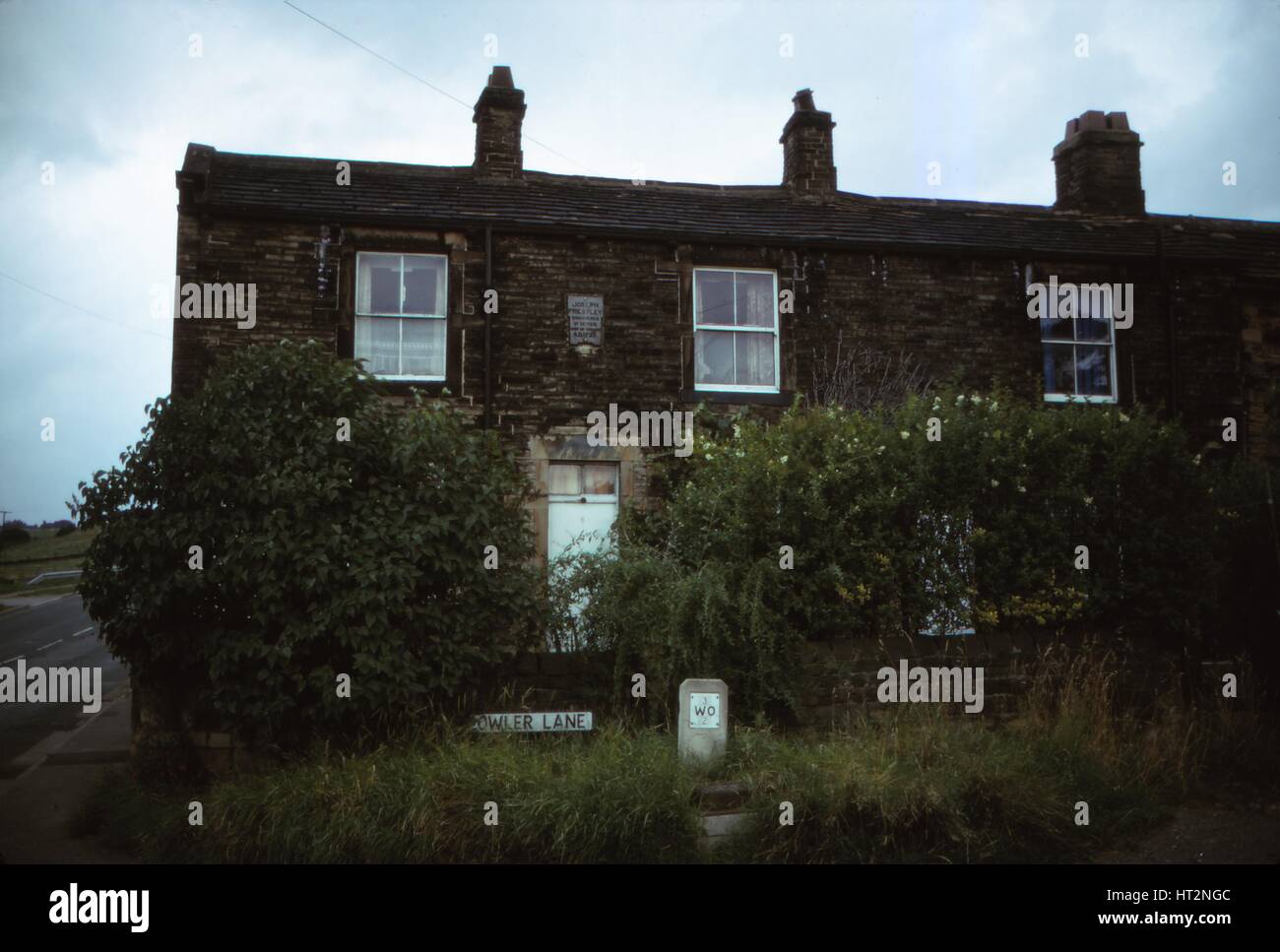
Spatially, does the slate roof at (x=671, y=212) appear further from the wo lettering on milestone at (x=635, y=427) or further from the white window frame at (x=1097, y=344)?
the wo lettering on milestone at (x=635, y=427)

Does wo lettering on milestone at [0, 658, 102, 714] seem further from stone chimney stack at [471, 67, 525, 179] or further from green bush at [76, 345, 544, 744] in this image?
stone chimney stack at [471, 67, 525, 179]

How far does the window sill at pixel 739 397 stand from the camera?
1309 cm

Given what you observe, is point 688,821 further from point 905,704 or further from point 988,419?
point 988,419

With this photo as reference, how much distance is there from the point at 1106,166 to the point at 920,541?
10879 mm

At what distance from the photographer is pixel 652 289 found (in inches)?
523

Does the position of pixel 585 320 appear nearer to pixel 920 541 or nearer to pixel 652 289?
pixel 652 289

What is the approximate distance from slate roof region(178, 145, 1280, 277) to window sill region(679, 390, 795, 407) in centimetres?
213

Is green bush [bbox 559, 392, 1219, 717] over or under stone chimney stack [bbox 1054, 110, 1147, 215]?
under

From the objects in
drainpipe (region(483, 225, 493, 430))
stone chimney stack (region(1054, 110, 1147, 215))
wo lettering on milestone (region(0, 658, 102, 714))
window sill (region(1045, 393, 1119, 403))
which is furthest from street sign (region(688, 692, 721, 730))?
stone chimney stack (region(1054, 110, 1147, 215))

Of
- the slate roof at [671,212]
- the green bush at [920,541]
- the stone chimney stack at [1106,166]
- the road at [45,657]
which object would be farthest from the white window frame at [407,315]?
the stone chimney stack at [1106,166]

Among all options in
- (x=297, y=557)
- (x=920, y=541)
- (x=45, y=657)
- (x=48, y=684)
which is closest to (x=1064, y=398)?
(x=920, y=541)

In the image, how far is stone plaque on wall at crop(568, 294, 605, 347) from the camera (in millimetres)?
12984

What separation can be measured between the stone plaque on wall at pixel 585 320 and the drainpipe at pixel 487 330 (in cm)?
108
